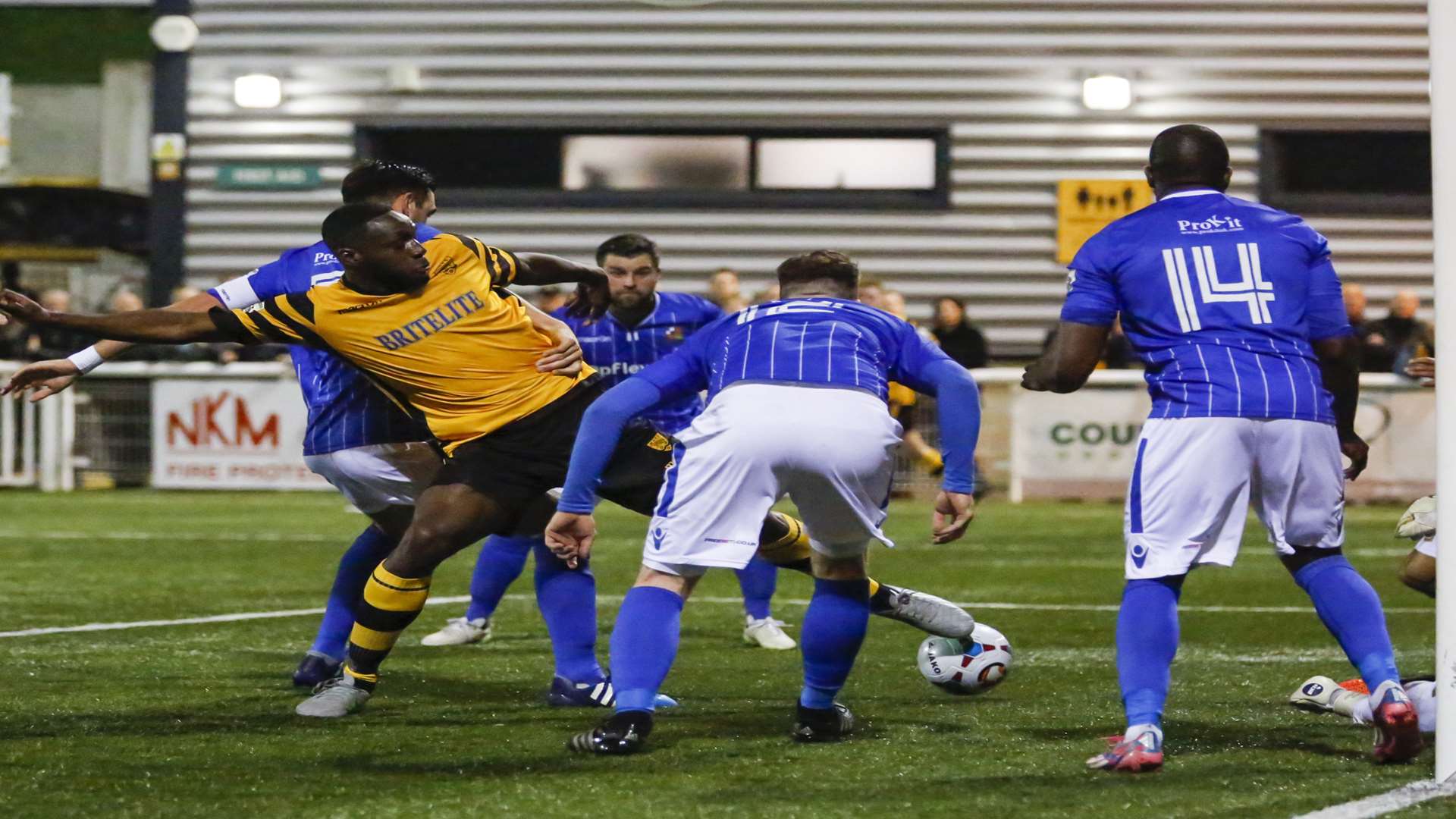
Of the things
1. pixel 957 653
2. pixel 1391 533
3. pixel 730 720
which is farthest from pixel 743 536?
pixel 1391 533

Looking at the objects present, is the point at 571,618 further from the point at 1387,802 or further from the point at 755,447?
the point at 1387,802

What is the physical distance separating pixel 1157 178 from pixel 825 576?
151 cm

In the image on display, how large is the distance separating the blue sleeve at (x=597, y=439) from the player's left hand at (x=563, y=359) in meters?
0.82

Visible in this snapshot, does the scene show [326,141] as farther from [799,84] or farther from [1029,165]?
[1029,165]

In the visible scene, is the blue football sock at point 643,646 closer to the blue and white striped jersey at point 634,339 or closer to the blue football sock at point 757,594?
the blue football sock at point 757,594

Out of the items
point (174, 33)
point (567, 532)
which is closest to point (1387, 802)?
point (567, 532)

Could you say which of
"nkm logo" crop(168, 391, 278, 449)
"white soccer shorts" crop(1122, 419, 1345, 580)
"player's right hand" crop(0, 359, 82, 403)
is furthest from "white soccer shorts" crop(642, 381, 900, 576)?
"nkm logo" crop(168, 391, 278, 449)

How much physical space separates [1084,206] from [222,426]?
8744 millimetres

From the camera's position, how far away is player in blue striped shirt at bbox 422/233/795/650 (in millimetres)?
8547

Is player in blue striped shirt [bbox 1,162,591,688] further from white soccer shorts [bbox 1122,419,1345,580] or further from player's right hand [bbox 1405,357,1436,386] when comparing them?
player's right hand [bbox 1405,357,1436,386]

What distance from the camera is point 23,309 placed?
591 cm

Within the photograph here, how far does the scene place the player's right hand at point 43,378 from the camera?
6004 millimetres

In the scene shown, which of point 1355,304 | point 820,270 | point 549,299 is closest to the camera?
point 820,270

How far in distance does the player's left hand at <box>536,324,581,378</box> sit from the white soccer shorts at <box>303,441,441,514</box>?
806 mm
